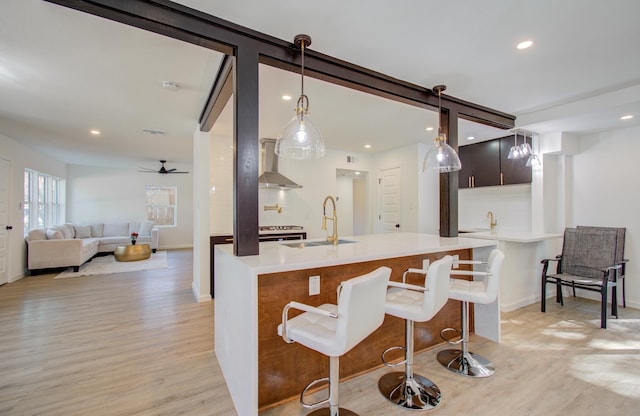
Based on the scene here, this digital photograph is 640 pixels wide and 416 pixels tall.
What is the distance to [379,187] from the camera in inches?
251

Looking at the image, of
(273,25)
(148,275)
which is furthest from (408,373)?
(148,275)

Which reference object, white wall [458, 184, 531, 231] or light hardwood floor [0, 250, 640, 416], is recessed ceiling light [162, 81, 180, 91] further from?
white wall [458, 184, 531, 231]

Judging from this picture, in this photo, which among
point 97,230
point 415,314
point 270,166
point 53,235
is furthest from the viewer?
point 97,230

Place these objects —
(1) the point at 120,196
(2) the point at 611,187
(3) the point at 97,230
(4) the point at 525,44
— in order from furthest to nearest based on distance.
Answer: (1) the point at 120,196 < (3) the point at 97,230 < (2) the point at 611,187 < (4) the point at 525,44

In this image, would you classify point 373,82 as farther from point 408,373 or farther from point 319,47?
point 408,373

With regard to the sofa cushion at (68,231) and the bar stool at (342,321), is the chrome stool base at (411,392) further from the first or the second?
the sofa cushion at (68,231)

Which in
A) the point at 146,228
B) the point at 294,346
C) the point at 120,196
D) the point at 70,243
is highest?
the point at 120,196

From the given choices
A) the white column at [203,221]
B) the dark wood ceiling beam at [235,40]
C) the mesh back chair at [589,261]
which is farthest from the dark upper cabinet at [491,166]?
the white column at [203,221]

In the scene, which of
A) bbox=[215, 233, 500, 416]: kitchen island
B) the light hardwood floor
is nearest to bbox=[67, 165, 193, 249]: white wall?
the light hardwood floor

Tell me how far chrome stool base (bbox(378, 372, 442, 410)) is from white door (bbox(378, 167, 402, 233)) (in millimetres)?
3982

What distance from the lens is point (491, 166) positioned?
4.87m

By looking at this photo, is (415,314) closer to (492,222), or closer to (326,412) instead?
(326,412)

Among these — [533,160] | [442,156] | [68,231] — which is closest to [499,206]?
[533,160]

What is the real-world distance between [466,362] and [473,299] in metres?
0.60
